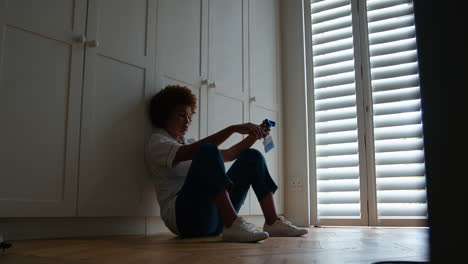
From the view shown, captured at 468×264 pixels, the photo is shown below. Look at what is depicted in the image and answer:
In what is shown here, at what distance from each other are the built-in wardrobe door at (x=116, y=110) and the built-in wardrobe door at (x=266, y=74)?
3.65 feet

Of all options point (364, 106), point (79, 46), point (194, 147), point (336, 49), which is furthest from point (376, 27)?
point (79, 46)

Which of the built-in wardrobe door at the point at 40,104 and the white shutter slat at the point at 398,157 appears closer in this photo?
the built-in wardrobe door at the point at 40,104

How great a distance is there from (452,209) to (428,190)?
0.05 feet

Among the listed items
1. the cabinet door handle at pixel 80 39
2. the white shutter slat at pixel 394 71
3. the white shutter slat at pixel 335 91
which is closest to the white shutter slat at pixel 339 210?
the white shutter slat at pixel 335 91

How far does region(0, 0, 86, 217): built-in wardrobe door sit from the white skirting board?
0.05 metres

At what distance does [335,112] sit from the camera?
3.44 metres

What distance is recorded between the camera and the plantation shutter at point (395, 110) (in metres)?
3.02

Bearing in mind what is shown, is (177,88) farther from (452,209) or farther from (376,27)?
(452,209)

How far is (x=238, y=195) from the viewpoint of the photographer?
214 centimetres

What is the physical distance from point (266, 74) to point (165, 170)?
1.65 meters

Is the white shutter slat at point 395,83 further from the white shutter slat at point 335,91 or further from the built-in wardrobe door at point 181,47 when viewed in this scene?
the built-in wardrobe door at point 181,47

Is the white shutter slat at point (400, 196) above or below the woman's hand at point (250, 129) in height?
below

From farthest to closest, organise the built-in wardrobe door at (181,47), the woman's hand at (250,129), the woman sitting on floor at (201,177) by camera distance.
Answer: the built-in wardrobe door at (181,47), the woman's hand at (250,129), the woman sitting on floor at (201,177)

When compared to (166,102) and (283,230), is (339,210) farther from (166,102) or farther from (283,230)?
(166,102)
